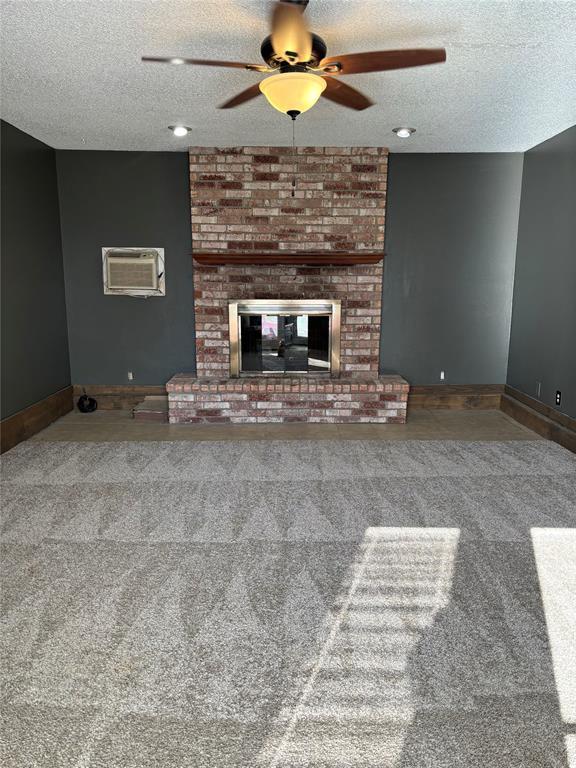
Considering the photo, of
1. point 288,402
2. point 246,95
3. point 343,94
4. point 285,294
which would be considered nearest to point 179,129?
point 246,95

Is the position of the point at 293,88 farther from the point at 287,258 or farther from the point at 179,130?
the point at 287,258

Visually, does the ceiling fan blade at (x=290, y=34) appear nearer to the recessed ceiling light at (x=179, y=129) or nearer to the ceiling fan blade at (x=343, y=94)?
the ceiling fan blade at (x=343, y=94)

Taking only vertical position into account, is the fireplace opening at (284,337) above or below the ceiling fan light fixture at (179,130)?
below

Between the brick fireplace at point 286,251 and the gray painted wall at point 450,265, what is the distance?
0.27m

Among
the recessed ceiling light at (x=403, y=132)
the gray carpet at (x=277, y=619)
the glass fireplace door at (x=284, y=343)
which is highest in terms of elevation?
the recessed ceiling light at (x=403, y=132)

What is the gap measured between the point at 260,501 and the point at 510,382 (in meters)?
3.27

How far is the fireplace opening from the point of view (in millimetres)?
5020

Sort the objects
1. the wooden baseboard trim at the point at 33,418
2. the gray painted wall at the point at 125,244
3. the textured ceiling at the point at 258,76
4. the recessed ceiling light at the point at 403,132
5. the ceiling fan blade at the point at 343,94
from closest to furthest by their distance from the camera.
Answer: the textured ceiling at the point at 258,76 < the ceiling fan blade at the point at 343,94 < the wooden baseboard trim at the point at 33,418 < the recessed ceiling light at the point at 403,132 < the gray painted wall at the point at 125,244

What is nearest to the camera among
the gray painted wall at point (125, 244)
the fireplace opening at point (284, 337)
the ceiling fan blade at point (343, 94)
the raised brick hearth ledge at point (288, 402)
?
the ceiling fan blade at point (343, 94)

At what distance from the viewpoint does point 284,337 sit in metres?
5.07

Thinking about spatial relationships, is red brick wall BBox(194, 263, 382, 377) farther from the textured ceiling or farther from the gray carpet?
the gray carpet

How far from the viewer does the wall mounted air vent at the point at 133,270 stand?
496 cm

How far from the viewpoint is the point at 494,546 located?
254 cm

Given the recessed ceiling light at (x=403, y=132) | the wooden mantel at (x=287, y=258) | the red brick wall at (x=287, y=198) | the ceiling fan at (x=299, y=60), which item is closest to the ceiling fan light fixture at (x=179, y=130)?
the red brick wall at (x=287, y=198)
